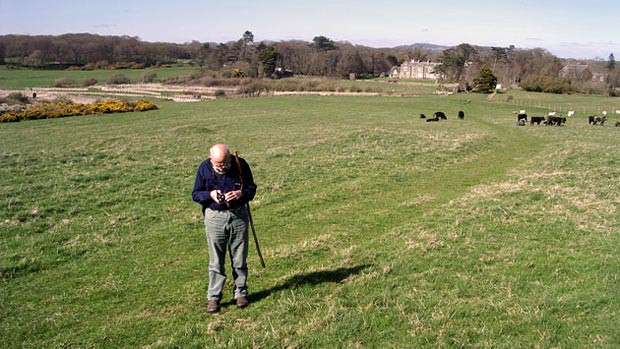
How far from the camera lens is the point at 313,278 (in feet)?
28.9

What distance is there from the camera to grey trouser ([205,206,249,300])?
7535 millimetres

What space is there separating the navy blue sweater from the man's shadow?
1.75m

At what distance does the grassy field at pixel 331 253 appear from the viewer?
276 inches

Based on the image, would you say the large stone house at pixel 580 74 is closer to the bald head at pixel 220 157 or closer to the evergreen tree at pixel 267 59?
the evergreen tree at pixel 267 59

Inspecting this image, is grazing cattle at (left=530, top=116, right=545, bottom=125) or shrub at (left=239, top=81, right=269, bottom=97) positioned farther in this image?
shrub at (left=239, top=81, right=269, bottom=97)

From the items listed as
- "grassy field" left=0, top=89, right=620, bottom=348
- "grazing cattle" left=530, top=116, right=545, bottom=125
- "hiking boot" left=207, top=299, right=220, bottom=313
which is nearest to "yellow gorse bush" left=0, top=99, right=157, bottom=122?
"grassy field" left=0, top=89, right=620, bottom=348

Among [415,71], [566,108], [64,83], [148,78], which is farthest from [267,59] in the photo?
[566,108]

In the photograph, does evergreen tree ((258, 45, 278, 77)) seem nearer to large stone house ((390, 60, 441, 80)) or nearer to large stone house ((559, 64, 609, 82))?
large stone house ((390, 60, 441, 80))

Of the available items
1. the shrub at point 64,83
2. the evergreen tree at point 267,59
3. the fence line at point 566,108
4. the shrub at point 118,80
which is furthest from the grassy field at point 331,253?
the evergreen tree at point 267,59

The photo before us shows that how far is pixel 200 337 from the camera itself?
6.86 meters

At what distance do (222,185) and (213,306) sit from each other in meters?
1.94

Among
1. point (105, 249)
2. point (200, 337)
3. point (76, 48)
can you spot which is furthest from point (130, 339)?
point (76, 48)

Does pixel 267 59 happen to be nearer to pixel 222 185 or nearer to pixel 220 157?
pixel 222 185

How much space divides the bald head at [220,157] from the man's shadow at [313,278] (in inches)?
91.4
